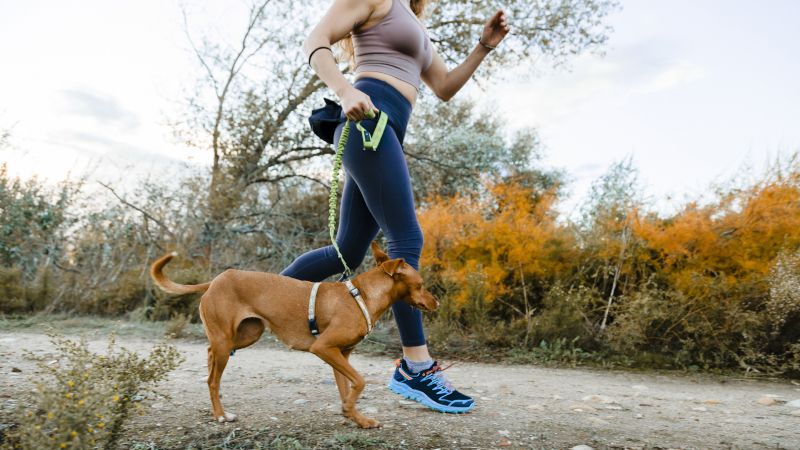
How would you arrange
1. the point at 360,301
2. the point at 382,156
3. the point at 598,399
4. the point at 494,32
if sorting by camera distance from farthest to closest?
the point at 598,399 → the point at 494,32 → the point at 382,156 → the point at 360,301

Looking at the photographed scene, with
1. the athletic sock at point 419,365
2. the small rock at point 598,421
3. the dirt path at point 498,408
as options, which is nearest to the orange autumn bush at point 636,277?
the dirt path at point 498,408

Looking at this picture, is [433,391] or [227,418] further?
[433,391]

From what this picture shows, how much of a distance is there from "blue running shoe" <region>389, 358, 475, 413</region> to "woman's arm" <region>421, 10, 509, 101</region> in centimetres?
155

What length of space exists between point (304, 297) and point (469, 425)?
3.08 feet

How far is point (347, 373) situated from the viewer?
2271mm

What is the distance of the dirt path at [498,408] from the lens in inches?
91.0

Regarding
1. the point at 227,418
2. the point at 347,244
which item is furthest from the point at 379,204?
the point at 227,418

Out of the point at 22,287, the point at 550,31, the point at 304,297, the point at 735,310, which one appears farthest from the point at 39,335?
the point at 550,31

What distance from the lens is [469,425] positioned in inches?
97.7

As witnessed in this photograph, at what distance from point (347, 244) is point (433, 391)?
0.84 metres

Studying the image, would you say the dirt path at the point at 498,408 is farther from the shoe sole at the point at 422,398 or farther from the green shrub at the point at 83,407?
the green shrub at the point at 83,407

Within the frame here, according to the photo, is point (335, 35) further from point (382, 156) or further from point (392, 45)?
point (382, 156)

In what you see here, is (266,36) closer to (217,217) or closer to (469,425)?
(217,217)

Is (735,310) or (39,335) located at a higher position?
(735,310)
